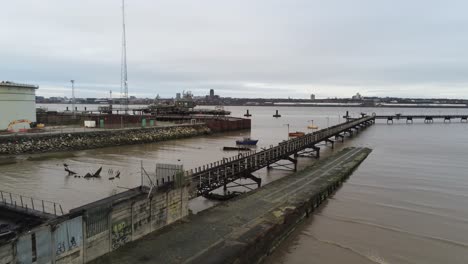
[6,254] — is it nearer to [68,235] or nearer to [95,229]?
[68,235]

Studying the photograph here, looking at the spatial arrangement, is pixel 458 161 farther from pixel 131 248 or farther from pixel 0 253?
pixel 0 253

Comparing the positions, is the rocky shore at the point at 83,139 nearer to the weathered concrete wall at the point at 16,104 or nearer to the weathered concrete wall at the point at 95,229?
the weathered concrete wall at the point at 16,104

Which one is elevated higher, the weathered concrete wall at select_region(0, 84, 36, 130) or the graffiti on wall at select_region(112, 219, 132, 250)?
the weathered concrete wall at select_region(0, 84, 36, 130)

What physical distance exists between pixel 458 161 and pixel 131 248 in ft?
141

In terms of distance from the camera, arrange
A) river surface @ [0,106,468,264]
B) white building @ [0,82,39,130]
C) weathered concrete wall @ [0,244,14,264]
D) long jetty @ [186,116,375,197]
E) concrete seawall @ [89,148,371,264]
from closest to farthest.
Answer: weathered concrete wall @ [0,244,14,264]
concrete seawall @ [89,148,371,264]
river surface @ [0,106,468,264]
long jetty @ [186,116,375,197]
white building @ [0,82,39,130]

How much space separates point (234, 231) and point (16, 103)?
141ft

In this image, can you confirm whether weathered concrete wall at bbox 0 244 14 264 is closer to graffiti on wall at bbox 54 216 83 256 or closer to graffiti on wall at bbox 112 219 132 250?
graffiti on wall at bbox 54 216 83 256

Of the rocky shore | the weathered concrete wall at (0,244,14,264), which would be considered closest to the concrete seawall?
the weathered concrete wall at (0,244,14,264)

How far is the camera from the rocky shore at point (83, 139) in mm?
40000

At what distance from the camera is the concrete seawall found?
39.1 ft

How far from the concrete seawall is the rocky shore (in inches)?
1261

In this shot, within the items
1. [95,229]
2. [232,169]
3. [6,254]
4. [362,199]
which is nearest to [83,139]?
[232,169]

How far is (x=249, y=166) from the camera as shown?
25469 millimetres

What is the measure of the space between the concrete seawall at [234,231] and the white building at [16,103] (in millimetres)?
38546
